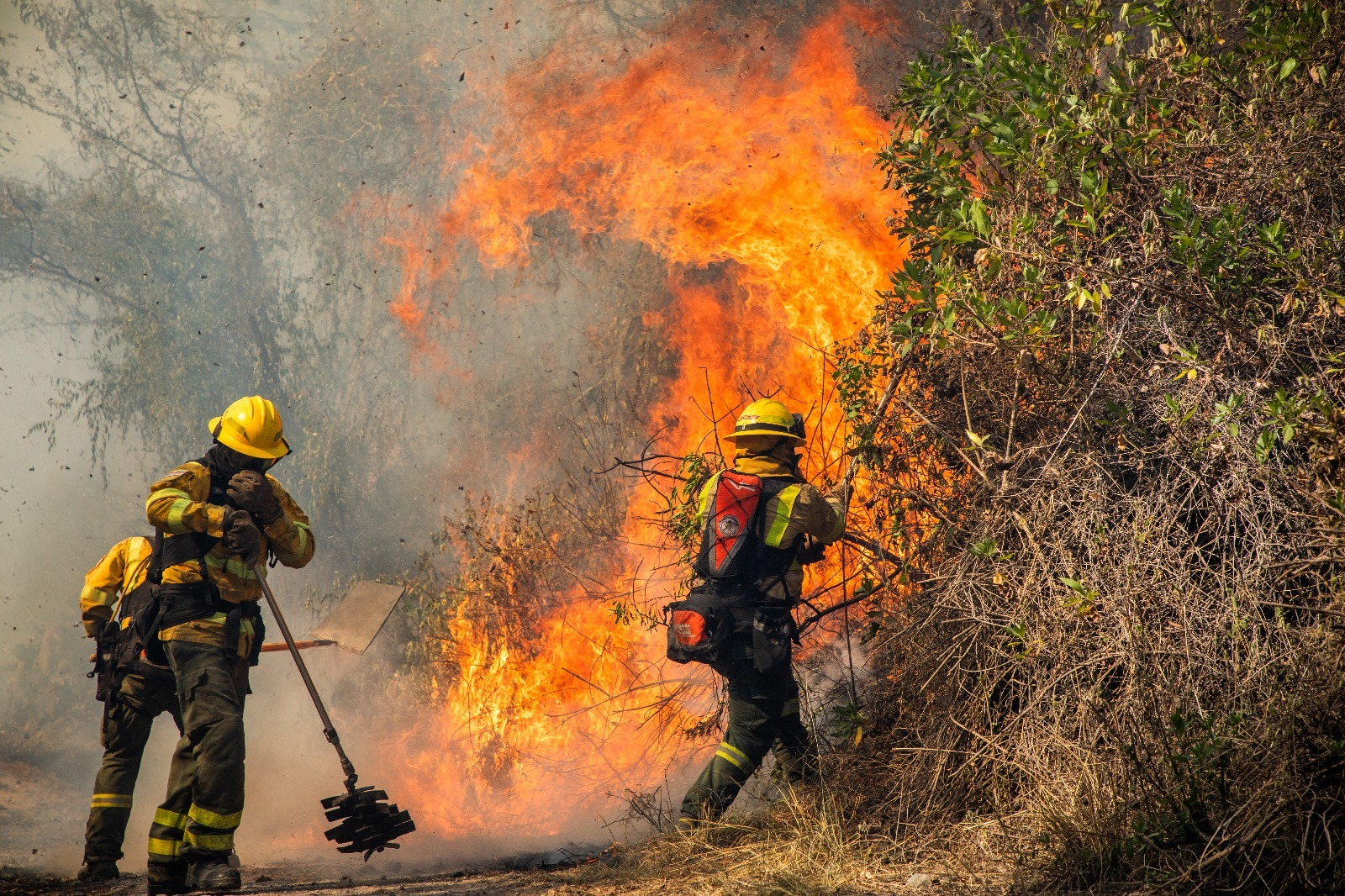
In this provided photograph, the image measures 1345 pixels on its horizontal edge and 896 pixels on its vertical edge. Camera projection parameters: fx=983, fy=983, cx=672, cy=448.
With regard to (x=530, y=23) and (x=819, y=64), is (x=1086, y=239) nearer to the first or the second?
(x=819, y=64)

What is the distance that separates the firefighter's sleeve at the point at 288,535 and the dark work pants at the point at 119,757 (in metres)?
0.94

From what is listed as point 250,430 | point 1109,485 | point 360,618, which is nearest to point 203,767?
point 250,430

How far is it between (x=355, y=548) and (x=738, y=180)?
7.08 meters

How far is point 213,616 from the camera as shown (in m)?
5.19

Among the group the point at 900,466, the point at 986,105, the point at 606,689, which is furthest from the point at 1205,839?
the point at 606,689

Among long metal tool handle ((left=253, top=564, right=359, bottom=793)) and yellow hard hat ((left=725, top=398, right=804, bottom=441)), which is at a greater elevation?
yellow hard hat ((left=725, top=398, right=804, bottom=441))

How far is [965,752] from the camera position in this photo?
13.8 ft

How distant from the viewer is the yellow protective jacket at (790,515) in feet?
16.4

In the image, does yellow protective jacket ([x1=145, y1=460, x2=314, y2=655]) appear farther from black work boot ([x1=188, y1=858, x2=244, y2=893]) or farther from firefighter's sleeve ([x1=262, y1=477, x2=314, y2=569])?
black work boot ([x1=188, y1=858, x2=244, y2=893])

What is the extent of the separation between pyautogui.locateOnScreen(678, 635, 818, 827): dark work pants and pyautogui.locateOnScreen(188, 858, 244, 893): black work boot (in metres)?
2.18

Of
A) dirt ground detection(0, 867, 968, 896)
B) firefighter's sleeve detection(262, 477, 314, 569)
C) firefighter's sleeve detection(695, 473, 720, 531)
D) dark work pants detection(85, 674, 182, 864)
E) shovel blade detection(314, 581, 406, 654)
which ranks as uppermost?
firefighter's sleeve detection(262, 477, 314, 569)

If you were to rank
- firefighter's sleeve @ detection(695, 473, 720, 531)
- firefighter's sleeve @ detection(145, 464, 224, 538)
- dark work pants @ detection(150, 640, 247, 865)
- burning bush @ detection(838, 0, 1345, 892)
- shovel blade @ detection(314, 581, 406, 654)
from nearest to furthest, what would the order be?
burning bush @ detection(838, 0, 1345, 892), dark work pants @ detection(150, 640, 247, 865), firefighter's sleeve @ detection(145, 464, 224, 538), firefighter's sleeve @ detection(695, 473, 720, 531), shovel blade @ detection(314, 581, 406, 654)

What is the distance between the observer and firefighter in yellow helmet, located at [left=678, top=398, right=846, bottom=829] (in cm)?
501

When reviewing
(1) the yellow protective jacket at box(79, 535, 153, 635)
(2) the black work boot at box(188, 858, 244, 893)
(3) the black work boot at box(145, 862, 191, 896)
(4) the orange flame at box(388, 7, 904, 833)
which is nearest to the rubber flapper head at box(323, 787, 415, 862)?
(2) the black work boot at box(188, 858, 244, 893)
